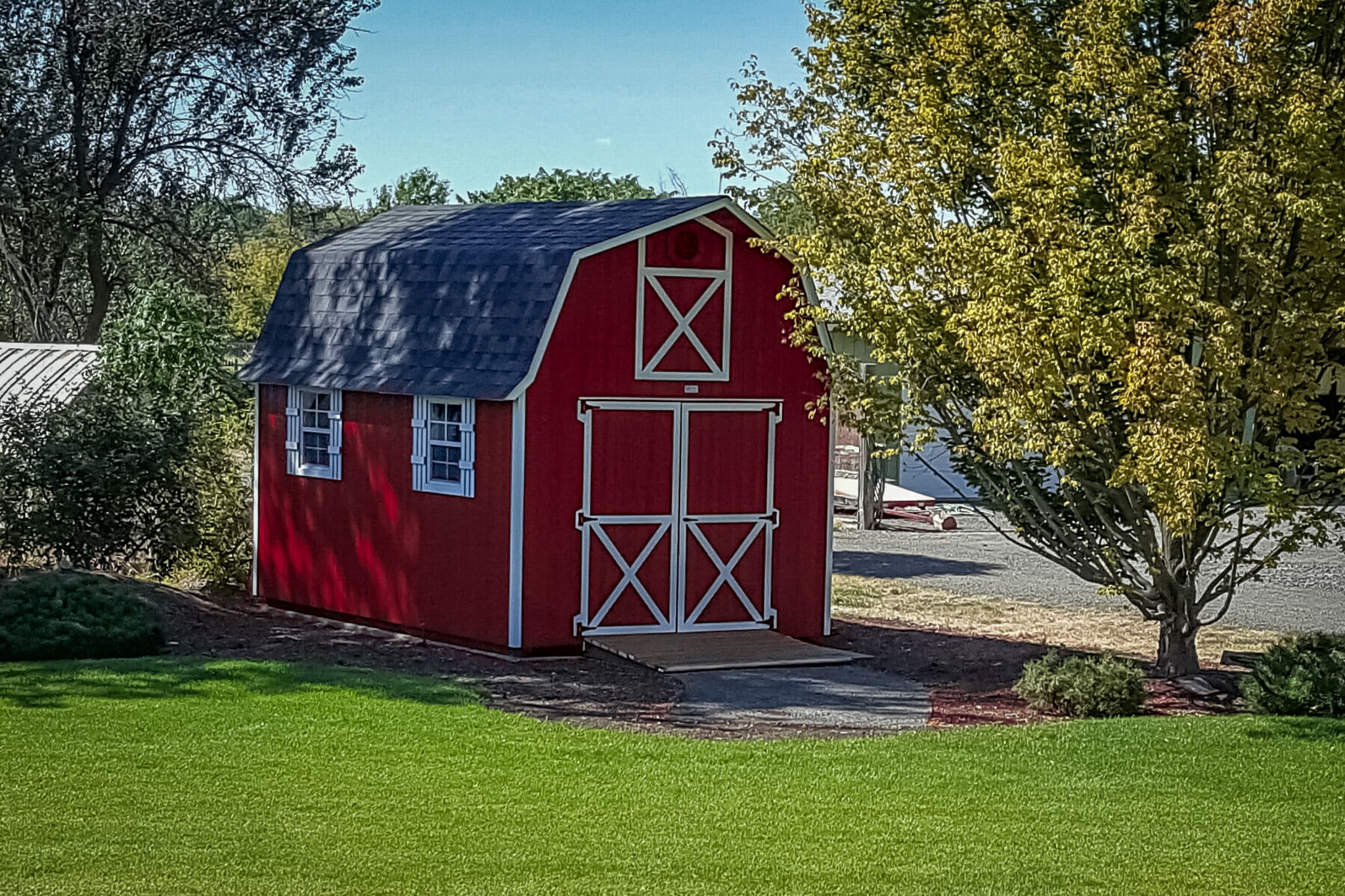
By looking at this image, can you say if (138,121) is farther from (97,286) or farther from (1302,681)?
(1302,681)

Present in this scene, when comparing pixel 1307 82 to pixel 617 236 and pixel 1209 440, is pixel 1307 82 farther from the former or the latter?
pixel 617 236

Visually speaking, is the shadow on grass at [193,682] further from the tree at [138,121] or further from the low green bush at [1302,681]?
the tree at [138,121]

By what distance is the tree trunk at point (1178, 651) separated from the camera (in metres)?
13.6

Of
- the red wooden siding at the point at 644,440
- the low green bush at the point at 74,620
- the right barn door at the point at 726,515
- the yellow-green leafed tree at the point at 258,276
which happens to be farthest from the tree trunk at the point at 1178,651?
the yellow-green leafed tree at the point at 258,276

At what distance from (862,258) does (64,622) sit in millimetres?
7214

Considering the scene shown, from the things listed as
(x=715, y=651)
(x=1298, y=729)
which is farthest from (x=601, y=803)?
(x=1298, y=729)

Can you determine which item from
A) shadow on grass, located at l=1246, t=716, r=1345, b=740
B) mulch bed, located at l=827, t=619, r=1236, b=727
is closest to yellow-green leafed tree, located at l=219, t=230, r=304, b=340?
mulch bed, located at l=827, t=619, r=1236, b=727

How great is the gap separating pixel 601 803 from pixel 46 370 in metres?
14.6

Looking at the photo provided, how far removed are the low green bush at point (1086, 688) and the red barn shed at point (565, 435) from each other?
3.50 meters

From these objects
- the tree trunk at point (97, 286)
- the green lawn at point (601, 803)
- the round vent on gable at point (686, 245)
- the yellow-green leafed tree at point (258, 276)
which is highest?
the yellow-green leafed tree at point (258, 276)

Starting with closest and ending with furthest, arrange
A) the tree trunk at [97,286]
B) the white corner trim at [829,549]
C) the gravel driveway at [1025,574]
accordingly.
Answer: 1. the white corner trim at [829,549]
2. the gravel driveway at [1025,574]
3. the tree trunk at [97,286]

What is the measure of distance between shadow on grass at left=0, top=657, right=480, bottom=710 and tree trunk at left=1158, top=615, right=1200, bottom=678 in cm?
580

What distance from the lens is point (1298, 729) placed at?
1145 cm

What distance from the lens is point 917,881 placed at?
778 centimetres
